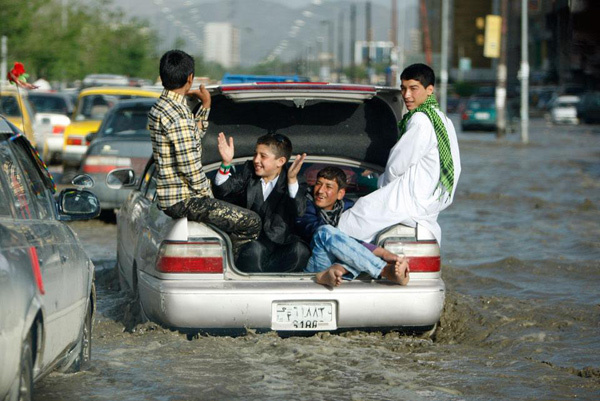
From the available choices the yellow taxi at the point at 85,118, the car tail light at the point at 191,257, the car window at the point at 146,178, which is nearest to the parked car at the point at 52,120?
the yellow taxi at the point at 85,118

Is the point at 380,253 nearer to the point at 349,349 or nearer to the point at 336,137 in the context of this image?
the point at 349,349

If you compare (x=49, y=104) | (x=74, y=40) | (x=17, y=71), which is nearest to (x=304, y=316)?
(x=17, y=71)

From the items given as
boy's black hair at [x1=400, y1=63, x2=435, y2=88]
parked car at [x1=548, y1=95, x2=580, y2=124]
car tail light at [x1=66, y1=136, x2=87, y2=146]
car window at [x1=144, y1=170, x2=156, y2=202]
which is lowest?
parked car at [x1=548, y1=95, x2=580, y2=124]

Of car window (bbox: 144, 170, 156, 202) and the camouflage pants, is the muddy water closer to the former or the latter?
the camouflage pants

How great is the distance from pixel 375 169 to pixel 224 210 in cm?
154

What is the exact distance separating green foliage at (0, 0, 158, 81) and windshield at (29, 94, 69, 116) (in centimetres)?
1114

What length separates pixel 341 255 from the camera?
6965 millimetres

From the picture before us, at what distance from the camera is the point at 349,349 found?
704 cm

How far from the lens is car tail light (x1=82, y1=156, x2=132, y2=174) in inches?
584

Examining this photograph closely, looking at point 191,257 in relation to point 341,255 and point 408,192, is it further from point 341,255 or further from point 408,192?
point 408,192

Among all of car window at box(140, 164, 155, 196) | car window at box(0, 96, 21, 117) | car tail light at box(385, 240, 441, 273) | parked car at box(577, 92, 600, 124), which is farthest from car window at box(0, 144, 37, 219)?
parked car at box(577, 92, 600, 124)

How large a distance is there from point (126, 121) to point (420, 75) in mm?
9390

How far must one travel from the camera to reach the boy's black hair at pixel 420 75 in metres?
7.81

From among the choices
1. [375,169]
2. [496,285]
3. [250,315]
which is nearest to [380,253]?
[250,315]
